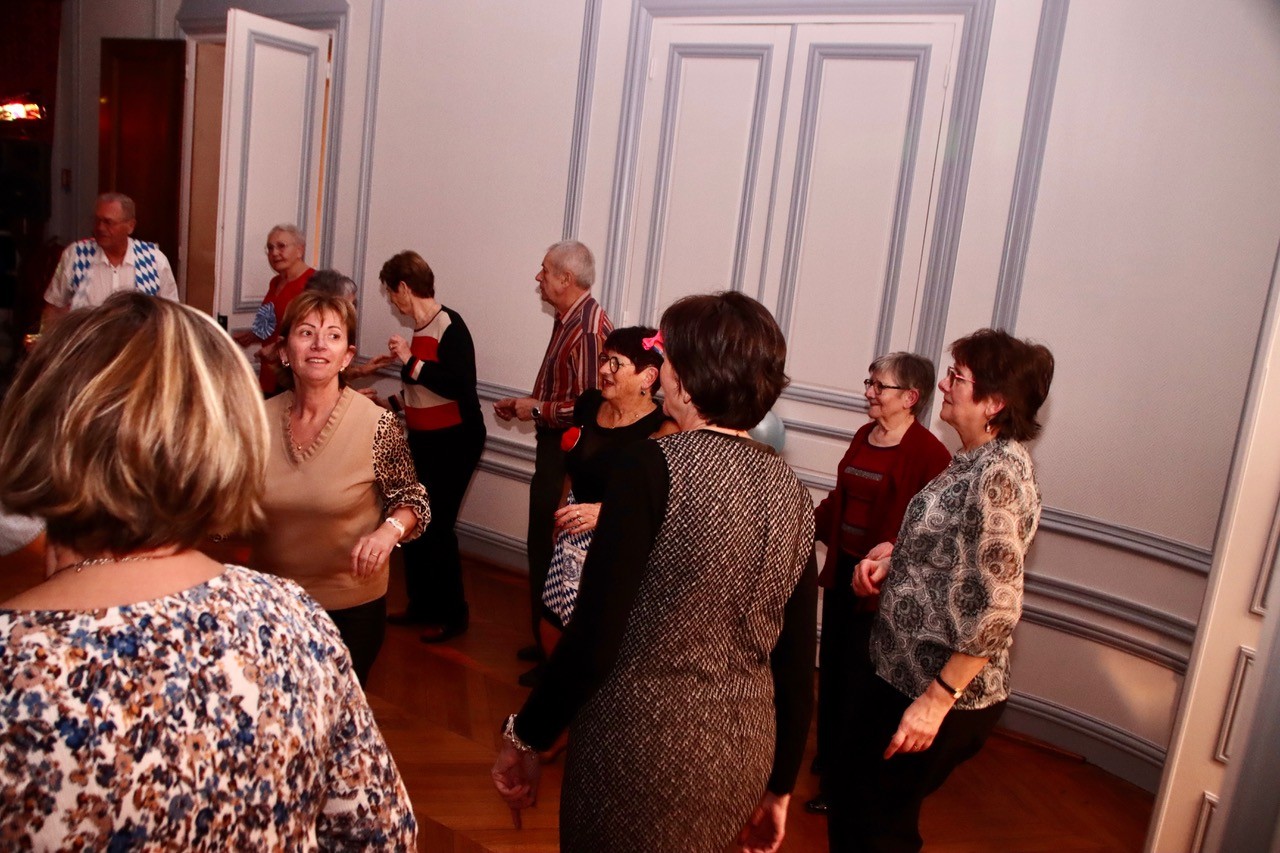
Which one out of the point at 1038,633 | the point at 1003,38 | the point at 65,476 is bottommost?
the point at 1038,633

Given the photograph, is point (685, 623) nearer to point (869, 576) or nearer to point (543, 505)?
point (869, 576)

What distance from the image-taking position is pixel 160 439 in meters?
1.02

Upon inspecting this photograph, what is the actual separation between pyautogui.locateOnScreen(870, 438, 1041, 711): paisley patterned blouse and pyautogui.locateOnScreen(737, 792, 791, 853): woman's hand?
20.3 inches

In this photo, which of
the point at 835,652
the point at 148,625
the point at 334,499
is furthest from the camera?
the point at 835,652

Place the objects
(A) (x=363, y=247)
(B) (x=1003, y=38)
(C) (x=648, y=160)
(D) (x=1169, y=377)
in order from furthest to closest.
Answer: (A) (x=363, y=247)
(C) (x=648, y=160)
(B) (x=1003, y=38)
(D) (x=1169, y=377)

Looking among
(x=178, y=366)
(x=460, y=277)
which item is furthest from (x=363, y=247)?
(x=178, y=366)

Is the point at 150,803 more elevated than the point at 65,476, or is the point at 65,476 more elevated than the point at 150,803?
the point at 65,476

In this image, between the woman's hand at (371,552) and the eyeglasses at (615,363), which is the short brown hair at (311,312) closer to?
the woman's hand at (371,552)

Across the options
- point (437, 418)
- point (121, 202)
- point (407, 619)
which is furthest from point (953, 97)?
point (121, 202)

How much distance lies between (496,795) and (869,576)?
1.34 metres

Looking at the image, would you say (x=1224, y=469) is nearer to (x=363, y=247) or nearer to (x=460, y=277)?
(x=460, y=277)

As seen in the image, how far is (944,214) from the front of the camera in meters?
4.02

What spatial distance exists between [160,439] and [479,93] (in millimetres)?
4547

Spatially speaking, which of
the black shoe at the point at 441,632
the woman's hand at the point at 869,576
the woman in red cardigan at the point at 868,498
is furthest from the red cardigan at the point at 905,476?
the black shoe at the point at 441,632
